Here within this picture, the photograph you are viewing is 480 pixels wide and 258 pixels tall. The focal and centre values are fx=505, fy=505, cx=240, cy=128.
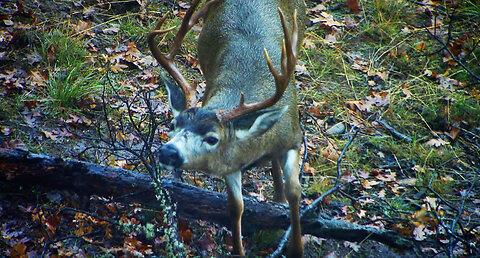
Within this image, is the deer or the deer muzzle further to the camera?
the deer

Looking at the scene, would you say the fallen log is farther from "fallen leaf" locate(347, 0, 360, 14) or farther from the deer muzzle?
"fallen leaf" locate(347, 0, 360, 14)

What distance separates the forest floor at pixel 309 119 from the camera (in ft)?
13.6

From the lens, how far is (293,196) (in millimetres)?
4109

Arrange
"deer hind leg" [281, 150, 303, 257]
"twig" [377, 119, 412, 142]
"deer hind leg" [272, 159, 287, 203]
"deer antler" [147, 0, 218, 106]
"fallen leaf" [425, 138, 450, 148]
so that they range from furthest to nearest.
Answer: "twig" [377, 119, 412, 142]
"fallen leaf" [425, 138, 450, 148]
"deer hind leg" [272, 159, 287, 203]
"deer hind leg" [281, 150, 303, 257]
"deer antler" [147, 0, 218, 106]

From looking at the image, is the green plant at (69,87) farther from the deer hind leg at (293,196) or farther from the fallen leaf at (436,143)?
the fallen leaf at (436,143)

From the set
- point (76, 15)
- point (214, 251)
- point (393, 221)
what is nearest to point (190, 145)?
point (214, 251)

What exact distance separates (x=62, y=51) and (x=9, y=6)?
1.33 m

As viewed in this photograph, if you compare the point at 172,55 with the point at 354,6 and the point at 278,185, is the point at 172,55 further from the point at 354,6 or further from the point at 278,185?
the point at 354,6

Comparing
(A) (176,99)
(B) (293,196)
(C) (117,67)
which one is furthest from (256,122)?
(C) (117,67)

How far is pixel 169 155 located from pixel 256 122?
27.6 inches

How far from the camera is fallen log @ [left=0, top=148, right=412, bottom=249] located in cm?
397

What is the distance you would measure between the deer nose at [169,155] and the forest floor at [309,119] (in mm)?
695

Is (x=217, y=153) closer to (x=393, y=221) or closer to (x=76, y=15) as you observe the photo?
(x=393, y=221)

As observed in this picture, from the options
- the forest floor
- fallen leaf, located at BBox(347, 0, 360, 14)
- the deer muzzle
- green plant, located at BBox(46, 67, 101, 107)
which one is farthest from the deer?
fallen leaf, located at BBox(347, 0, 360, 14)
